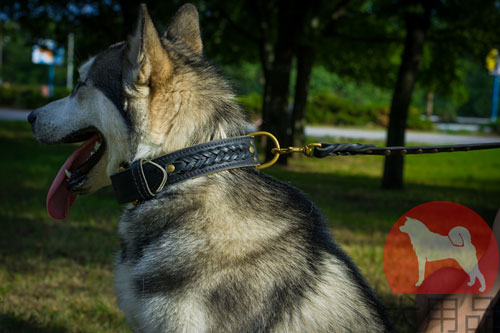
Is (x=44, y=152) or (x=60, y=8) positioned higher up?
(x=60, y=8)

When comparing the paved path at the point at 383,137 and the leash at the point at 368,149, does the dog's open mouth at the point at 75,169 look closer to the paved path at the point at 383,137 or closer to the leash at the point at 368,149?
the leash at the point at 368,149

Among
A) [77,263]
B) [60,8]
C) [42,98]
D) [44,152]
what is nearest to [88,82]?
[77,263]

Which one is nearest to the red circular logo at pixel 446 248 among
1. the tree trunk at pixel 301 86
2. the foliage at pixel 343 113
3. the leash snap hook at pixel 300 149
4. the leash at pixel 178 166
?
the leash snap hook at pixel 300 149

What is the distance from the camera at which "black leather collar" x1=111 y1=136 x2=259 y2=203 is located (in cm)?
211

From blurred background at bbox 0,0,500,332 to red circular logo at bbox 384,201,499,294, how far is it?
1037 mm

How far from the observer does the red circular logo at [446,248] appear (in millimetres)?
2508

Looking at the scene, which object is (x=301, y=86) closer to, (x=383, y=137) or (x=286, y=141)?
(x=286, y=141)

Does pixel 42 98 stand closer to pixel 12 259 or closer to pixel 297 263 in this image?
pixel 12 259

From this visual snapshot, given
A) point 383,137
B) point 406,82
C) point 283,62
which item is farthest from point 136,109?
point 383,137

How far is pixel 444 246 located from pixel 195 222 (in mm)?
2202

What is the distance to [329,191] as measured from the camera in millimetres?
10617

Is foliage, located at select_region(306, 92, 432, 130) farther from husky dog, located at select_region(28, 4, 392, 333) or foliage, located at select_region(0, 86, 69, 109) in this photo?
husky dog, located at select_region(28, 4, 392, 333)

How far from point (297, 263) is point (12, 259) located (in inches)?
167

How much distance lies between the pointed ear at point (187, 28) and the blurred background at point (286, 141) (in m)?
0.12
